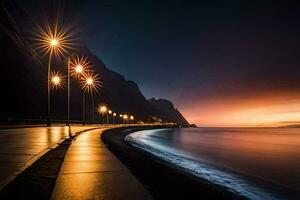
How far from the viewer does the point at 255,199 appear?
13570mm

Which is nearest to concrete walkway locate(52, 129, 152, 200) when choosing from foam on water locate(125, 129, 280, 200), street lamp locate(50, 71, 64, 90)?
foam on water locate(125, 129, 280, 200)

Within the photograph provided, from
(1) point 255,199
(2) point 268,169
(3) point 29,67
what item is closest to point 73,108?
(3) point 29,67

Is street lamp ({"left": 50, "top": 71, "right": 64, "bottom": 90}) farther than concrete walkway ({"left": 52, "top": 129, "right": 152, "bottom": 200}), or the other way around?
street lamp ({"left": 50, "top": 71, "right": 64, "bottom": 90})

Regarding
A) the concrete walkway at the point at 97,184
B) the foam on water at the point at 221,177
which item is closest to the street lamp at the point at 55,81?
the foam on water at the point at 221,177

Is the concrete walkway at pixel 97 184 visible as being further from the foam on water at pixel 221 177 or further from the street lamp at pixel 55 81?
the street lamp at pixel 55 81

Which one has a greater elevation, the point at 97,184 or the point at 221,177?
the point at 97,184

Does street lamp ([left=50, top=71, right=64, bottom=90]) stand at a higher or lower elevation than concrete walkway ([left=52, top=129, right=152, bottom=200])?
higher

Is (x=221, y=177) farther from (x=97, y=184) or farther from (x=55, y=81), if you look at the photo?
(x=55, y=81)

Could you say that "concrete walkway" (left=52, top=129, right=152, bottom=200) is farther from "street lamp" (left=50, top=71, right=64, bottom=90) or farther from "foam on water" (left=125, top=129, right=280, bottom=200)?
"street lamp" (left=50, top=71, right=64, bottom=90)

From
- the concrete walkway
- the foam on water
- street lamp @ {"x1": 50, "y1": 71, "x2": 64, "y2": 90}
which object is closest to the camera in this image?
the concrete walkway

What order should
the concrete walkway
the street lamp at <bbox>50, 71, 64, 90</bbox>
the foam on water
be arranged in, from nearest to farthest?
the concrete walkway
the foam on water
the street lamp at <bbox>50, 71, 64, 90</bbox>

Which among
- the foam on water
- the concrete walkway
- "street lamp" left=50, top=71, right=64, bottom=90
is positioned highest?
"street lamp" left=50, top=71, right=64, bottom=90

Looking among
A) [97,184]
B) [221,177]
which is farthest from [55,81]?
[97,184]

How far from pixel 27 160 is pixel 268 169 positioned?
22.9 m
